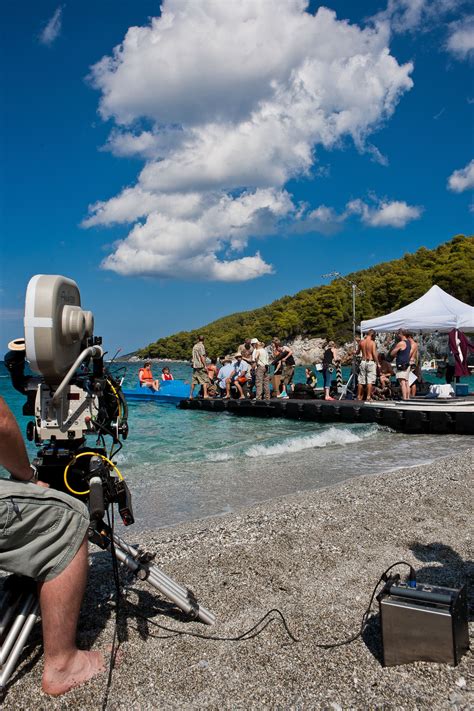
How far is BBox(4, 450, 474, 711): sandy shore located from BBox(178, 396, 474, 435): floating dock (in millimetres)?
8269

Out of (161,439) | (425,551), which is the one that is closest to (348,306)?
(161,439)

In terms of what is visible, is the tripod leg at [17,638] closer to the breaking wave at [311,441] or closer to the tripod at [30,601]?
the tripod at [30,601]

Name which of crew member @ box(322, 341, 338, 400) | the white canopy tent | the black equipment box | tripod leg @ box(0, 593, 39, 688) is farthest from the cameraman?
crew member @ box(322, 341, 338, 400)

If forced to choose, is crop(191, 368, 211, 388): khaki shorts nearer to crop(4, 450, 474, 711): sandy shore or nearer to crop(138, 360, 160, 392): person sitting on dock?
crop(138, 360, 160, 392): person sitting on dock

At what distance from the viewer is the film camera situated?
2.97 meters

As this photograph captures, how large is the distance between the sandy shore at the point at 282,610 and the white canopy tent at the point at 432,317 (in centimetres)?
1008

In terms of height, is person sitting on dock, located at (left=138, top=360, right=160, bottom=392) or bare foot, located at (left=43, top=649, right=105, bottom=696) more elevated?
person sitting on dock, located at (left=138, top=360, right=160, bottom=392)

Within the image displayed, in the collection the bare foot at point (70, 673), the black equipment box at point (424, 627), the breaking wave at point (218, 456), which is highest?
the black equipment box at point (424, 627)

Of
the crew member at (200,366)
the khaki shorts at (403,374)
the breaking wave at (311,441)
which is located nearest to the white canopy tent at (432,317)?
the khaki shorts at (403,374)

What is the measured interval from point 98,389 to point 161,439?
12617 millimetres

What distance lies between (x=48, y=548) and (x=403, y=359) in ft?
48.8

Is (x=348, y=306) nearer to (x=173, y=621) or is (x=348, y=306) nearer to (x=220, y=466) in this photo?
(x=220, y=466)

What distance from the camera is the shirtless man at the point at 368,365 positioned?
16656 mm

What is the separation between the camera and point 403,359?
53.3 ft
